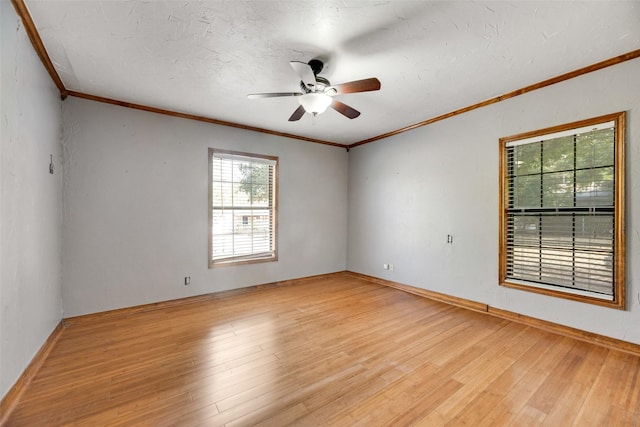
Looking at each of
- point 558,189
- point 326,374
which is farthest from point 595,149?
point 326,374

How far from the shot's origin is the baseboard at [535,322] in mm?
2523

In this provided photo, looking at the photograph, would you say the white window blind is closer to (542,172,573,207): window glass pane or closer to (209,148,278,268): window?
(542,172,573,207): window glass pane

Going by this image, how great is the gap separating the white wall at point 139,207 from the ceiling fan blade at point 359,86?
247cm

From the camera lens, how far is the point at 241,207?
4.46 metres

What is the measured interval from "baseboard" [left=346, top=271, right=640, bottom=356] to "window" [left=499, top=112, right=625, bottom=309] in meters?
0.33

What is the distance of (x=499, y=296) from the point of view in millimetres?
3375

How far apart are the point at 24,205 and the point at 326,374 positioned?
2.70 meters

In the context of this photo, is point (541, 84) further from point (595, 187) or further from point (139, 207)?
point (139, 207)

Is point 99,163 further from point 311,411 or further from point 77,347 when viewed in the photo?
point 311,411

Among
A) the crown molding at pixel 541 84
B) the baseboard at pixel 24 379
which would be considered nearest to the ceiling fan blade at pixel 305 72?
the crown molding at pixel 541 84

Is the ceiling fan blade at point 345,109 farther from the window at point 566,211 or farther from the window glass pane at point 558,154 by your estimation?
the window glass pane at point 558,154

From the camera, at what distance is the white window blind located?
2.66 meters

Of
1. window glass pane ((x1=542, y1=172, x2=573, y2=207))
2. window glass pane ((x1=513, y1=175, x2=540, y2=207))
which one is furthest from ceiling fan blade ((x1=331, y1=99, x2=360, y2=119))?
window glass pane ((x1=542, y1=172, x2=573, y2=207))

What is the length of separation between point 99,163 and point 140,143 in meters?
0.53
